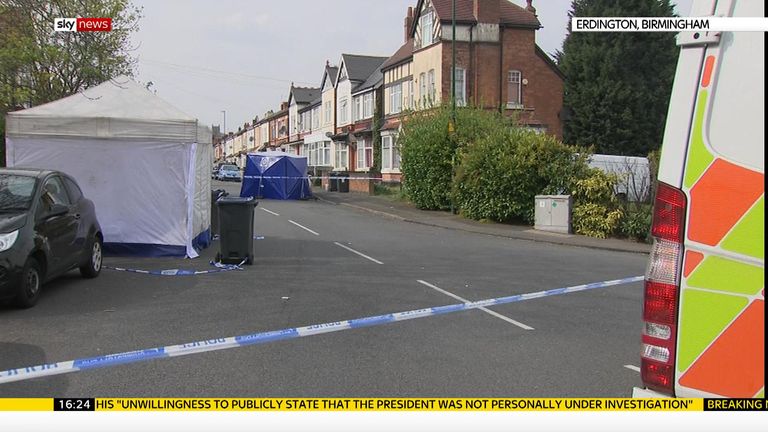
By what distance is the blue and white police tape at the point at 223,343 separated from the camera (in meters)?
5.40

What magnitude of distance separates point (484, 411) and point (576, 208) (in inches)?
653

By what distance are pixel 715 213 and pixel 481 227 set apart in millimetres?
18318

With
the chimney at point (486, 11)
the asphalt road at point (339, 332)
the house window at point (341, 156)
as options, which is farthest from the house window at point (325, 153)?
the asphalt road at point (339, 332)

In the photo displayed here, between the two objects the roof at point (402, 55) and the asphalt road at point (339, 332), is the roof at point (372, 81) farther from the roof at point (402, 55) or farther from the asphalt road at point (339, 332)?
the asphalt road at point (339, 332)

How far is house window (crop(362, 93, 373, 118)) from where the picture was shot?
46.9 m

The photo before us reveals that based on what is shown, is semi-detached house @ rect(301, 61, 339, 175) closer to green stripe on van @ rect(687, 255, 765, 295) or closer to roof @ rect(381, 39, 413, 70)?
roof @ rect(381, 39, 413, 70)

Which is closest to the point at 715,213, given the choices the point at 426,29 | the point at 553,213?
the point at 553,213

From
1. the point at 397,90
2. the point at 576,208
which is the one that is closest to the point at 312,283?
the point at 576,208

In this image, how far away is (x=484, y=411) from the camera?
3436 mm

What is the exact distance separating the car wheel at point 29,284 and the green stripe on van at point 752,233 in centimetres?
739

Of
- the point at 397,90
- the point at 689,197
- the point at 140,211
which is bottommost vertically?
the point at 140,211

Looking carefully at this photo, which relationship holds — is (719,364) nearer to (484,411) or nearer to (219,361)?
(484,411)

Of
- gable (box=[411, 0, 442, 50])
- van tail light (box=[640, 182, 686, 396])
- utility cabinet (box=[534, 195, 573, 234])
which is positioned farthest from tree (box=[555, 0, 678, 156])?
van tail light (box=[640, 182, 686, 396])

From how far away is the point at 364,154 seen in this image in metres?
47.5
